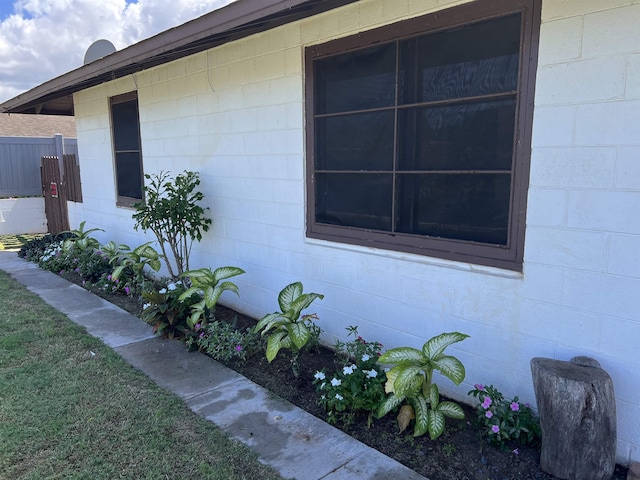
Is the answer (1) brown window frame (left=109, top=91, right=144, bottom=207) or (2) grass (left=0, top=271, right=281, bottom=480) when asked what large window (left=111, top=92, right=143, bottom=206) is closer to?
(1) brown window frame (left=109, top=91, right=144, bottom=207)

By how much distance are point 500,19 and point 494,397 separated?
2.22 m

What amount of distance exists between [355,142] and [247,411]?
2159mm

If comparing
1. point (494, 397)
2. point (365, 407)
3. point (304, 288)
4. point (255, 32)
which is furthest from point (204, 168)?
point (494, 397)

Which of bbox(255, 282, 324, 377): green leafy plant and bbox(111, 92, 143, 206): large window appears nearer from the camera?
bbox(255, 282, 324, 377): green leafy plant

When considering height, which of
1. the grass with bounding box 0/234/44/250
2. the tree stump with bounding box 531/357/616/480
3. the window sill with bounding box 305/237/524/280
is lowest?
the grass with bounding box 0/234/44/250

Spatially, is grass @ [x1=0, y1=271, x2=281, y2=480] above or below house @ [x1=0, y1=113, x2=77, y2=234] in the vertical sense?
below

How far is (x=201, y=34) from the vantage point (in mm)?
3924

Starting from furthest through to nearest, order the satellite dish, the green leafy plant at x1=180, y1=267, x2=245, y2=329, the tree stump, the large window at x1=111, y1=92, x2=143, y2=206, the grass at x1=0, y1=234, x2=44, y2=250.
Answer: the grass at x1=0, y1=234, x2=44, y2=250 < the satellite dish < the large window at x1=111, y1=92, x2=143, y2=206 < the green leafy plant at x1=180, y1=267, x2=245, y2=329 < the tree stump

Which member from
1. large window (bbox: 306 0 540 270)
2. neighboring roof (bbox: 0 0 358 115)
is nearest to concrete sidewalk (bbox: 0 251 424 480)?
large window (bbox: 306 0 540 270)

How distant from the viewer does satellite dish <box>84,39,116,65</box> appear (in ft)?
25.2

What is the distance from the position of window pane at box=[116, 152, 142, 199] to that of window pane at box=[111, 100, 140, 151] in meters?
0.13

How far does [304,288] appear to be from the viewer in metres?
4.23

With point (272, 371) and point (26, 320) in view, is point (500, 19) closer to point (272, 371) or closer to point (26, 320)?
point (272, 371)

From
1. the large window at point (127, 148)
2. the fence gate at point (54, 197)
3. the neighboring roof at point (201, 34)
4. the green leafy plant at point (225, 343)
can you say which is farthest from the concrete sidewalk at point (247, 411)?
the fence gate at point (54, 197)
